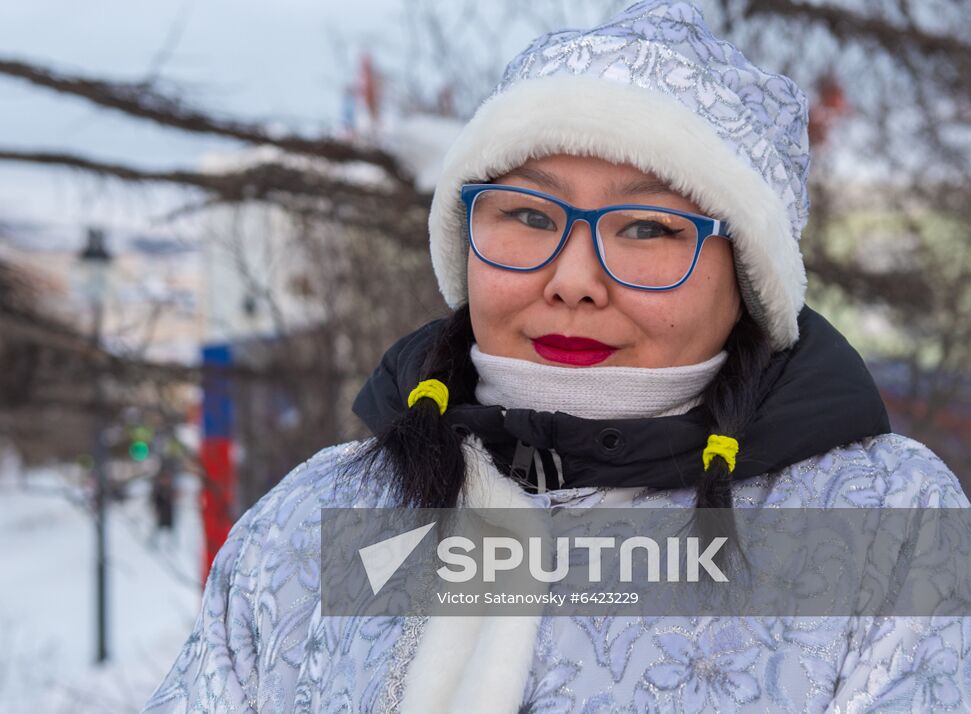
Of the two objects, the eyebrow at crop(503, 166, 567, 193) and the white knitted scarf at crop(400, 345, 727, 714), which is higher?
the eyebrow at crop(503, 166, 567, 193)

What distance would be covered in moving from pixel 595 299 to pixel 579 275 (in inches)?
1.6

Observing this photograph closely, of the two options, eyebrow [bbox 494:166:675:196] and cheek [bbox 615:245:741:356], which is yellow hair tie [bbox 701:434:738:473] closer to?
cheek [bbox 615:245:741:356]

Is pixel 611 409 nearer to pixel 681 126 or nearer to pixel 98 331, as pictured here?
pixel 681 126

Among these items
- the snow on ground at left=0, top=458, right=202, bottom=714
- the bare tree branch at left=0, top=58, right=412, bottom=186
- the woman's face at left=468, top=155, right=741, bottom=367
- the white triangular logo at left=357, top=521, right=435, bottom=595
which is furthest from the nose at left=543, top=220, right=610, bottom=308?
the bare tree branch at left=0, top=58, right=412, bottom=186

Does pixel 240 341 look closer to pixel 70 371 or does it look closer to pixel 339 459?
pixel 70 371

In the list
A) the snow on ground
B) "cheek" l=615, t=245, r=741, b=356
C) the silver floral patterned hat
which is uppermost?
the silver floral patterned hat

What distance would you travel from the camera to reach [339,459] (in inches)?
66.2

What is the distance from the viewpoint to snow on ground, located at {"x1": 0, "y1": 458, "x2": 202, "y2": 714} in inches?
186

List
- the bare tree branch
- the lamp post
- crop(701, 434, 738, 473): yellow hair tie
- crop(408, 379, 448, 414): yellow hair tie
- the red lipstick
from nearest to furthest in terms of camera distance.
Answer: crop(701, 434, 738, 473): yellow hair tie < the red lipstick < crop(408, 379, 448, 414): yellow hair tie < the bare tree branch < the lamp post

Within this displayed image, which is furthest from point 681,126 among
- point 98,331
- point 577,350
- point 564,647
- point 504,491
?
point 98,331

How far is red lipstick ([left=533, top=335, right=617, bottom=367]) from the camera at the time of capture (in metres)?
Answer: 1.46

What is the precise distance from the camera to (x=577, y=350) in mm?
1469

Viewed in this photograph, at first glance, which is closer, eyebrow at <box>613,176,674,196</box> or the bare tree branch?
eyebrow at <box>613,176,674,196</box>

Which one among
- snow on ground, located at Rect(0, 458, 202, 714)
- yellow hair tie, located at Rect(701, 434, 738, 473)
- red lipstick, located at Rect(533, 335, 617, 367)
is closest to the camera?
yellow hair tie, located at Rect(701, 434, 738, 473)
